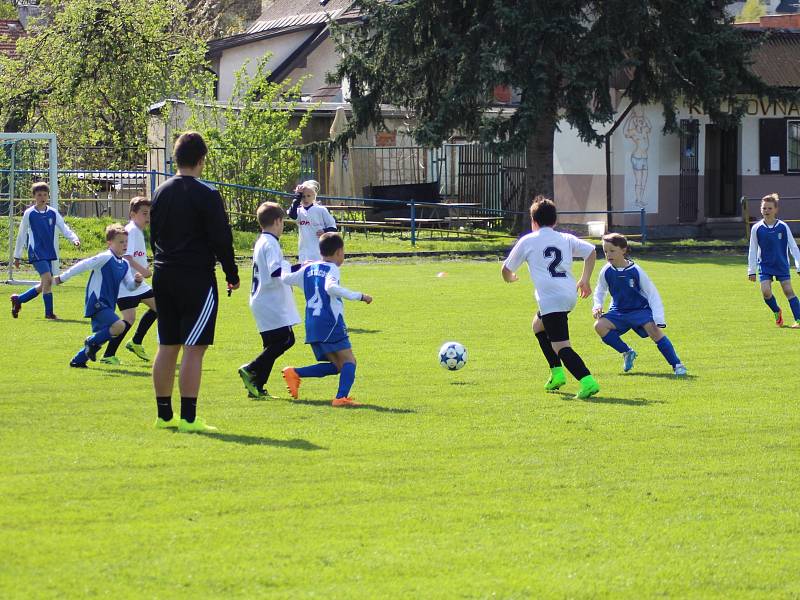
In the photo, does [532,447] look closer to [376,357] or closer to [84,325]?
[376,357]

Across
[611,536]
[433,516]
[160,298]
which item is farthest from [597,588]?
[160,298]

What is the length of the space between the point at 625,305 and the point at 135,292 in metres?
4.71

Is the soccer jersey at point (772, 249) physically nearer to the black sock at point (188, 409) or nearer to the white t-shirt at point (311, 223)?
the white t-shirt at point (311, 223)

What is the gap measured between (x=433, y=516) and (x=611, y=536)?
2.94 ft

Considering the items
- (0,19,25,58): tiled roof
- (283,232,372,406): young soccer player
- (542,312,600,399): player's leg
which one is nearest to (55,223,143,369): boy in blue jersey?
(283,232,372,406): young soccer player

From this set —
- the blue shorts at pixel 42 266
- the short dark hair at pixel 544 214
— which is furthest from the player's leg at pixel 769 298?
the blue shorts at pixel 42 266

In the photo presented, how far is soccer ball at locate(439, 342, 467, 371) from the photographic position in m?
11.1

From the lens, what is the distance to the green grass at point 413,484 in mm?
5246

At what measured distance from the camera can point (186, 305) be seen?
8.05m

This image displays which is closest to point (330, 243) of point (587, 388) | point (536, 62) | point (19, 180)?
point (587, 388)

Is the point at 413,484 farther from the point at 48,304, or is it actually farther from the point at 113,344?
the point at 48,304

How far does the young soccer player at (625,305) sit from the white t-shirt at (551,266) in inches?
60.5

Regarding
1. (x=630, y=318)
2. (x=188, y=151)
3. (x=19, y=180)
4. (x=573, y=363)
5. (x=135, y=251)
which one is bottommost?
(x=573, y=363)

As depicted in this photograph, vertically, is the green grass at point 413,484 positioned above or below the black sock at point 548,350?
below
